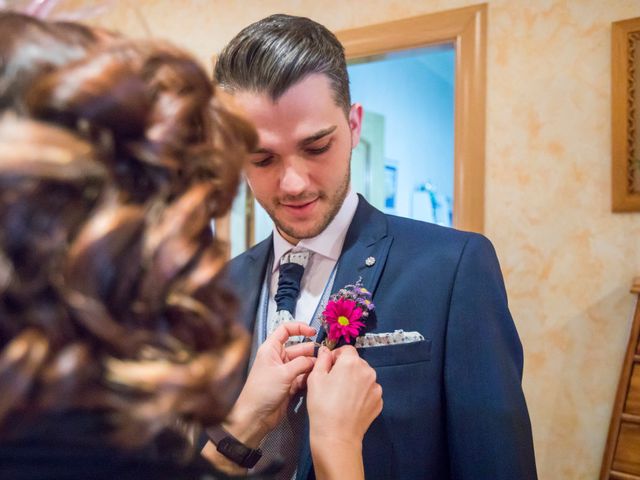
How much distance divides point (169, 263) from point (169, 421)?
111 millimetres

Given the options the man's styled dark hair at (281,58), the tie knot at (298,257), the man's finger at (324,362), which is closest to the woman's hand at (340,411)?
the man's finger at (324,362)

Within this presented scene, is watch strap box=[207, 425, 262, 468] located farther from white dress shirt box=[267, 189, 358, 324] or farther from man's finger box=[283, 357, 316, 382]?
white dress shirt box=[267, 189, 358, 324]

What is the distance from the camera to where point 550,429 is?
187 centimetres

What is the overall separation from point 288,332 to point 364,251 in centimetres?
28

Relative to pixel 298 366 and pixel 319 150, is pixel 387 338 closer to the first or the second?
pixel 298 366

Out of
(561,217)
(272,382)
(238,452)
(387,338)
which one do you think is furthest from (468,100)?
(238,452)

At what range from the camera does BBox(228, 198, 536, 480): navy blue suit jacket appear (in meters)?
1.07

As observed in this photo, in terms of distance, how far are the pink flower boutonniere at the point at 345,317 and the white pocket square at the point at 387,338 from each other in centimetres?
2

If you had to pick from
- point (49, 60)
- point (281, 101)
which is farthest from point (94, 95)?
point (281, 101)

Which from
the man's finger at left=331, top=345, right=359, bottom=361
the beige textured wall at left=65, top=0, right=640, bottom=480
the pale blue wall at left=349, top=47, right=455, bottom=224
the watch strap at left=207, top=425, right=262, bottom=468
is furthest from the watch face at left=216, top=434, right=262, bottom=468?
the pale blue wall at left=349, top=47, right=455, bottom=224

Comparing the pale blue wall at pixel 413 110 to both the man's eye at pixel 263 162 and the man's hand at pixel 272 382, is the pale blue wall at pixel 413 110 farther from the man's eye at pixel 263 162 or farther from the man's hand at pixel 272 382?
the man's hand at pixel 272 382

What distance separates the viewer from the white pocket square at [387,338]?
3.69 ft

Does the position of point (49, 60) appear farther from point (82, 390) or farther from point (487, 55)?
point (487, 55)

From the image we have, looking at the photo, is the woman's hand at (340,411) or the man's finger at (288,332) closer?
the woman's hand at (340,411)
